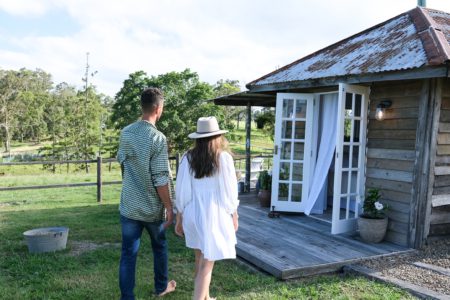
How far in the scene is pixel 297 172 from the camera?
6.11 metres

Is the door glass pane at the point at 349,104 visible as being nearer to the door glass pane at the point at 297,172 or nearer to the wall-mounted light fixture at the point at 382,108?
the wall-mounted light fixture at the point at 382,108

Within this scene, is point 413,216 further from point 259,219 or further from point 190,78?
point 190,78

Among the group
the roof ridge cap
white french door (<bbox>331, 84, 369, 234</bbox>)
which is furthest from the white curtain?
the roof ridge cap

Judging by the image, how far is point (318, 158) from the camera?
19.8ft

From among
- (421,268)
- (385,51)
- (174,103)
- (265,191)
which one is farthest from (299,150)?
(174,103)

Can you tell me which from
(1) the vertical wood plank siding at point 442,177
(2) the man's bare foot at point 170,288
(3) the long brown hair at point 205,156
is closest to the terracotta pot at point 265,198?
(1) the vertical wood plank siding at point 442,177

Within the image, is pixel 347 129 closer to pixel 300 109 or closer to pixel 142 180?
pixel 300 109

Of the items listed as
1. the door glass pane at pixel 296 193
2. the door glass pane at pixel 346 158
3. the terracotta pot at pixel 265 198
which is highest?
the door glass pane at pixel 346 158

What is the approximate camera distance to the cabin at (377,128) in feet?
14.3

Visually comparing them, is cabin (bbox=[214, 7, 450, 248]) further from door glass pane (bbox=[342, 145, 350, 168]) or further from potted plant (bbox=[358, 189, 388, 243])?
potted plant (bbox=[358, 189, 388, 243])

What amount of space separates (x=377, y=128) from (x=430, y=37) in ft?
4.05

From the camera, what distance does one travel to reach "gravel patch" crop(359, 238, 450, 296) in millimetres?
3536

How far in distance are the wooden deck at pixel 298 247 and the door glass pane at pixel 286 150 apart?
0.97 m

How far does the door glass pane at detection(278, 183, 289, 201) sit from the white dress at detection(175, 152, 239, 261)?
11.7 feet
